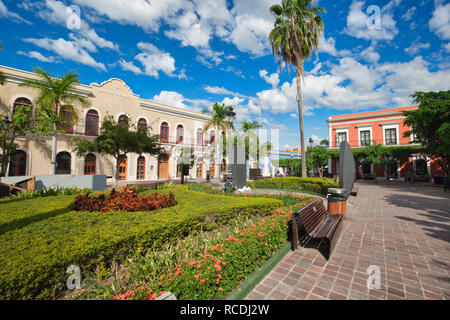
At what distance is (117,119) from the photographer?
20.2m

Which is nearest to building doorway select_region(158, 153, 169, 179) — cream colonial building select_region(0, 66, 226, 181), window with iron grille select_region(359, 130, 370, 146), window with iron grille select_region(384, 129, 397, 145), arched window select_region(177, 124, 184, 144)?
cream colonial building select_region(0, 66, 226, 181)

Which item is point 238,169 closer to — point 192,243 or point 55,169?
point 192,243

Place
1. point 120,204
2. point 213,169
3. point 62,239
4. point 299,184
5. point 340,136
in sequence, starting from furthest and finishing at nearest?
point 340,136 → point 213,169 → point 299,184 → point 120,204 → point 62,239

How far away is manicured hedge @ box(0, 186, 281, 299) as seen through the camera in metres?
2.04

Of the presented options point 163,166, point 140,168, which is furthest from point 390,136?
point 140,168

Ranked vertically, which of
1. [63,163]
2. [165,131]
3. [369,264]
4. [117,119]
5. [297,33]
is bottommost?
[369,264]

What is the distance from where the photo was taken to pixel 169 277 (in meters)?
2.20

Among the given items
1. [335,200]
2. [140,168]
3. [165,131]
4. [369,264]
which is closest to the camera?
[369,264]

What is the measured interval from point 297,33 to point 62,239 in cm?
1707

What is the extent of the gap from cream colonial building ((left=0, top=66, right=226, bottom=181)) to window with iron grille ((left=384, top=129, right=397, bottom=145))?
21.7 meters

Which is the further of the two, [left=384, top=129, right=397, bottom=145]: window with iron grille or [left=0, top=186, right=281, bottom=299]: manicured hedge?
[left=384, top=129, right=397, bottom=145]: window with iron grille

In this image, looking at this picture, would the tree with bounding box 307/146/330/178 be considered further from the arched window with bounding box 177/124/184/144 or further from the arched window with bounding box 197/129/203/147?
the arched window with bounding box 177/124/184/144

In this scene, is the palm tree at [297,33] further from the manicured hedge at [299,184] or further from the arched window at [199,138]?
the arched window at [199,138]

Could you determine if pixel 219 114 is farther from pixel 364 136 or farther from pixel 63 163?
pixel 364 136
